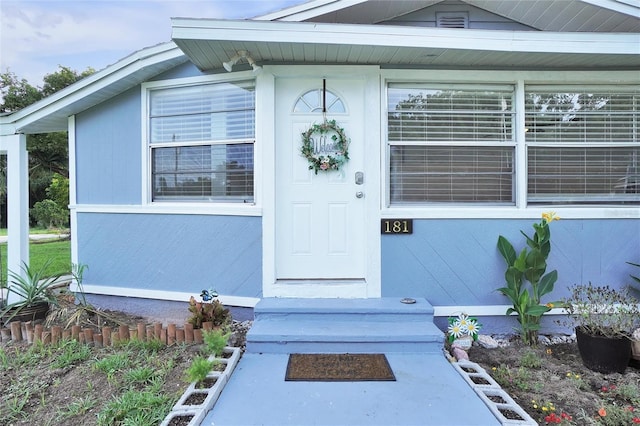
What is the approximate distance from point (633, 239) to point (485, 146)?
1646 mm

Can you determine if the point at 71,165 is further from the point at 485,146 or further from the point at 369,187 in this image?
the point at 485,146

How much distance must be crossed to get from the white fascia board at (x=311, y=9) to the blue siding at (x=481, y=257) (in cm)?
219

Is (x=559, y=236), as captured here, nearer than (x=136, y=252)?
Yes

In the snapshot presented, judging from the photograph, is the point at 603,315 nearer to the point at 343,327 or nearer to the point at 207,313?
the point at 343,327

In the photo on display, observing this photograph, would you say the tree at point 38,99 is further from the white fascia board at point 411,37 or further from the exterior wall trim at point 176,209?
the white fascia board at point 411,37

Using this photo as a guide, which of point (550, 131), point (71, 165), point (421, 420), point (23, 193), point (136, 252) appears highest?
point (550, 131)

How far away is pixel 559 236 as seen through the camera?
133 inches

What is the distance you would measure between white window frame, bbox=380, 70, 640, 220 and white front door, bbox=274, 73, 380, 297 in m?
0.23

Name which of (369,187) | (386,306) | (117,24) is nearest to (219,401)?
(386,306)

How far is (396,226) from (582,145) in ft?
6.50

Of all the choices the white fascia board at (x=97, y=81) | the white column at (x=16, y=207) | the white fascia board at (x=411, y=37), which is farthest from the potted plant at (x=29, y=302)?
the white fascia board at (x=411, y=37)

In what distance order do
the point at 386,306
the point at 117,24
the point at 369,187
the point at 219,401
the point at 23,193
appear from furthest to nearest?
the point at 117,24 → the point at 23,193 → the point at 369,187 → the point at 386,306 → the point at 219,401

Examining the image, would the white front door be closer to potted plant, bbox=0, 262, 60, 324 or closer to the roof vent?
the roof vent

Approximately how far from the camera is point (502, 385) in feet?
8.16
